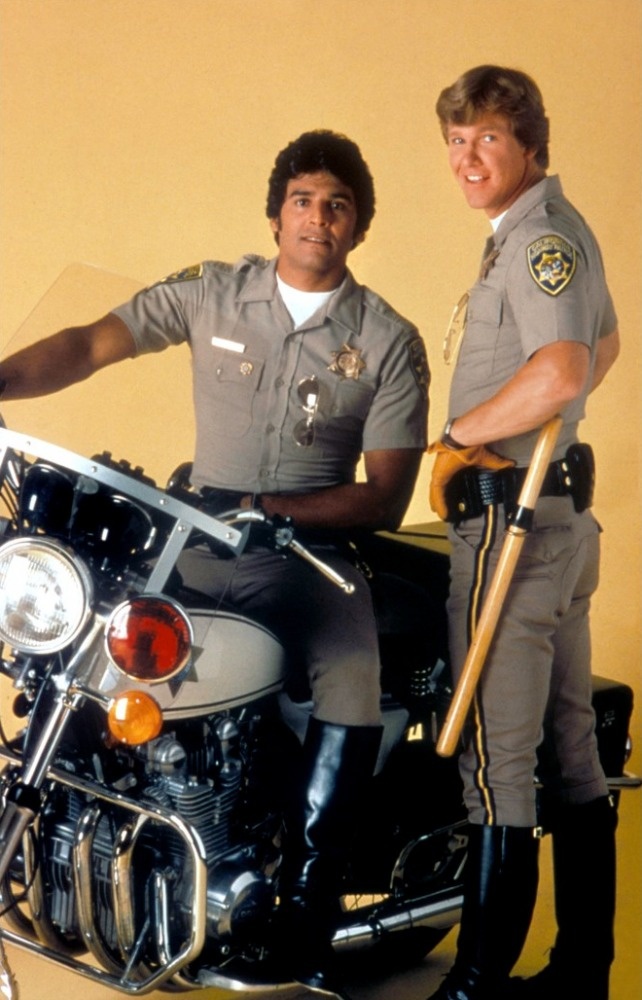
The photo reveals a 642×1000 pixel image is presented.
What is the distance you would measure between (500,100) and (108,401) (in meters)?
0.82

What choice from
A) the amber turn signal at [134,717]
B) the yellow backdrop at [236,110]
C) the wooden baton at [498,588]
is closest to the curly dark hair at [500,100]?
the wooden baton at [498,588]

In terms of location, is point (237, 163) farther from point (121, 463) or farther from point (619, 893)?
point (619, 893)

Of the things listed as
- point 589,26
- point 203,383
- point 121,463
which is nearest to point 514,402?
point 203,383

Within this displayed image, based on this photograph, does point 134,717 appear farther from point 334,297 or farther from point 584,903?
point 584,903

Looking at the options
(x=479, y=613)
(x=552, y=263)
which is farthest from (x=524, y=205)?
(x=479, y=613)

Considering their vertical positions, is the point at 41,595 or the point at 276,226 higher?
the point at 276,226

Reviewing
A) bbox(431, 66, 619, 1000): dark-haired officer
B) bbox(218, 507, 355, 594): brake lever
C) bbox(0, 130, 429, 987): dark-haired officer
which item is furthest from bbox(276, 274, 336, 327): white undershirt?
bbox(218, 507, 355, 594): brake lever

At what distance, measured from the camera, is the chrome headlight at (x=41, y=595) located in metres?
1.80

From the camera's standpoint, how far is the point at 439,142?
327 cm

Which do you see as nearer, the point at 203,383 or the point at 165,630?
the point at 165,630

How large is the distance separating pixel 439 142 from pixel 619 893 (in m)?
1.82

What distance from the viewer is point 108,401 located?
6.67 ft

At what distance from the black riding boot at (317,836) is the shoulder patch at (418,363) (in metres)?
0.59

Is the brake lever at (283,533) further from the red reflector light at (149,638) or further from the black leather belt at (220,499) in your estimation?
the red reflector light at (149,638)
